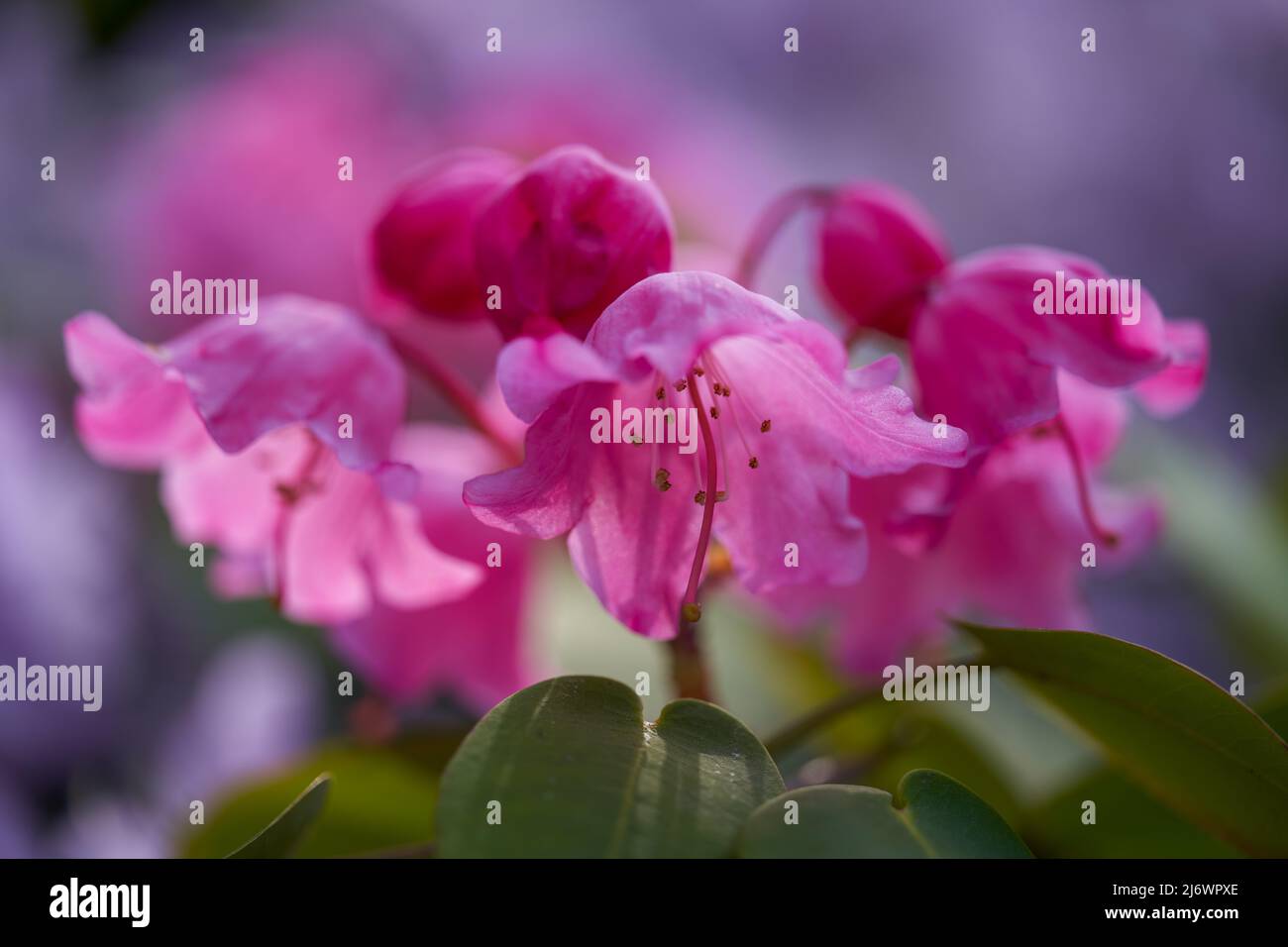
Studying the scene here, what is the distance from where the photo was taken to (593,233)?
61 centimetres

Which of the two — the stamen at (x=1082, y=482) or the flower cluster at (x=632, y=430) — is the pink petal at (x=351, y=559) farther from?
the stamen at (x=1082, y=482)

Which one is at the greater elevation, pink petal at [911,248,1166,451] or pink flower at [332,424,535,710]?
pink petal at [911,248,1166,451]

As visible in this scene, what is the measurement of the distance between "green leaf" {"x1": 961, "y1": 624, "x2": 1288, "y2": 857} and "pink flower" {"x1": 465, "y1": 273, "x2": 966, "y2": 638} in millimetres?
95

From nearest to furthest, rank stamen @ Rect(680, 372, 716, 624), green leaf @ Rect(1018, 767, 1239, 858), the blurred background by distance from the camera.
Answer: stamen @ Rect(680, 372, 716, 624) < green leaf @ Rect(1018, 767, 1239, 858) < the blurred background

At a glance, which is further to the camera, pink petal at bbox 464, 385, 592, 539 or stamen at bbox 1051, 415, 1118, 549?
stamen at bbox 1051, 415, 1118, 549

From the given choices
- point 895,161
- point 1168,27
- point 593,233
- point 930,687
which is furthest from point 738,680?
point 1168,27

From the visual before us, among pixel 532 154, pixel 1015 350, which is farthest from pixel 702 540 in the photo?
pixel 532 154

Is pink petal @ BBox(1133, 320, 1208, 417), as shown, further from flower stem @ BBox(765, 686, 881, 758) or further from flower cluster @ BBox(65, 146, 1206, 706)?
flower stem @ BBox(765, 686, 881, 758)

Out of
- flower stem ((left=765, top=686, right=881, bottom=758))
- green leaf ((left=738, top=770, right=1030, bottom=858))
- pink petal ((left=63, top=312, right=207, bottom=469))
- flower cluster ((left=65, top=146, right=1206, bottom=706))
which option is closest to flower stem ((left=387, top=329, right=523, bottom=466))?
flower cluster ((left=65, top=146, right=1206, bottom=706))

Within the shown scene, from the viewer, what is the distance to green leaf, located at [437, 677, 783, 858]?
492 mm

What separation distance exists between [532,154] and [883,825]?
143 cm

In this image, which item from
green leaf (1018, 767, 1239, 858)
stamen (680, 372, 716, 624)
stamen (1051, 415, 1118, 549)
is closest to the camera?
stamen (680, 372, 716, 624)

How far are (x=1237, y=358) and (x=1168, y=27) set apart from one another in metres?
0.69
